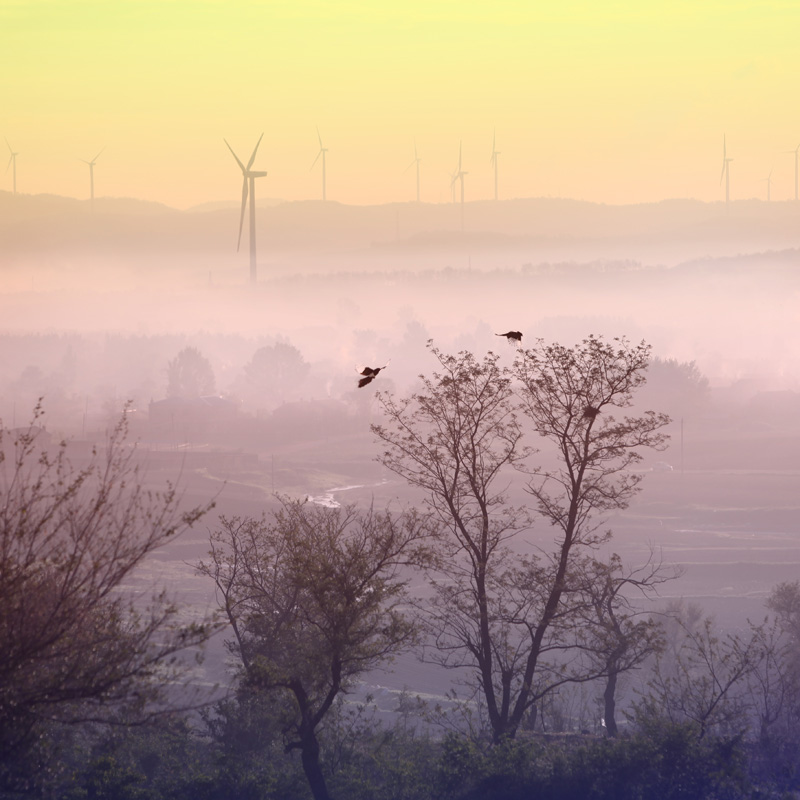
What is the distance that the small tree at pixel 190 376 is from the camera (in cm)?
17338

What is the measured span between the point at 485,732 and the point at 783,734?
7.88 meters

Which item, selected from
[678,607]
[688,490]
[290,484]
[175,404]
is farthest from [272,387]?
[678,607]

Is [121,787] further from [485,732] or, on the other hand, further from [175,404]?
[175,404]

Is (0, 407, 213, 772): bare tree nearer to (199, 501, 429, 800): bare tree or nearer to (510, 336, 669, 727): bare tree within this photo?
(199, 501, 429, 800): bare tree

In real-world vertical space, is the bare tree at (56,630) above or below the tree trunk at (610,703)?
above

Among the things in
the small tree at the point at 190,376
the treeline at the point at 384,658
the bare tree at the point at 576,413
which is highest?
the small tree at the point at 190,376

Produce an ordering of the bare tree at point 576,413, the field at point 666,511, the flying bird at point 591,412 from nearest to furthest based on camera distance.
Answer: the flying bird at point 591,412, the bare tree at point 576,413, the field at point 666,511

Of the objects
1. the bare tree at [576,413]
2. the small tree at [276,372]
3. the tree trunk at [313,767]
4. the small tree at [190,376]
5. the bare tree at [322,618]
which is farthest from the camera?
the small tree at [276,372]

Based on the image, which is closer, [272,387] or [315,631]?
[315,631]

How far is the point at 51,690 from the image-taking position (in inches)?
547

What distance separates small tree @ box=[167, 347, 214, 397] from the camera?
17338 centimetres

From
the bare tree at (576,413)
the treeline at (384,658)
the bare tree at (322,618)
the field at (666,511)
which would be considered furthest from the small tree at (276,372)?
the bare tree at (322,618)

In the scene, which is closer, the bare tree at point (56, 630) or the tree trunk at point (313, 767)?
the bare tree at point (56, 630)

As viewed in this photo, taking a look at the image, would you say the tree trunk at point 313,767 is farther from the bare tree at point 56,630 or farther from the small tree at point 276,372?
the small tree at point 276,372
